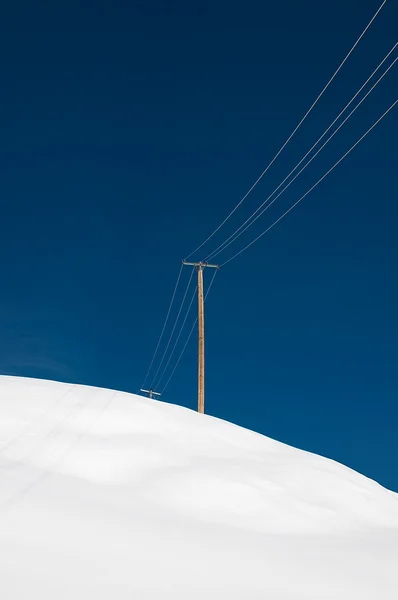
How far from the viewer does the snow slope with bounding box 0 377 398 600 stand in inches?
137

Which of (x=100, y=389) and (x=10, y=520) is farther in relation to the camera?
(x=100, y=389)

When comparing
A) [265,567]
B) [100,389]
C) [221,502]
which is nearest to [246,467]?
[221,502]

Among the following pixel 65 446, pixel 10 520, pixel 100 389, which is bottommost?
pixel 10 520

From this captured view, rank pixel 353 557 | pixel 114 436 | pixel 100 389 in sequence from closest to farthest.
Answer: pixel 353 557
pixel 114 436
pixel 100 389

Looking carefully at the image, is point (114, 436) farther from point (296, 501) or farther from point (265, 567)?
point (265, 567)

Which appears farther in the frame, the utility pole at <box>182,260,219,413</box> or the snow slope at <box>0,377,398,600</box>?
the utility pole at <box>182,260,219,413</box>

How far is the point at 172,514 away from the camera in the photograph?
4.81 m

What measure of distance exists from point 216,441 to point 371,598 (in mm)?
4346

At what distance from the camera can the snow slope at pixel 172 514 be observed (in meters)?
3.47

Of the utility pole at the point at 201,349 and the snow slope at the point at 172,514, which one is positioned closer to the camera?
the snow slope at the point at 172,514

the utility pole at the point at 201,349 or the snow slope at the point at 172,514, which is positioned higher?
the utility pole at the point at 201,349

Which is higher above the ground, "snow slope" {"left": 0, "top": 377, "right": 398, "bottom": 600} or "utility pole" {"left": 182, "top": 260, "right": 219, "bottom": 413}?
"utility pole" {"left": 182, "top": 260, "right": 219, "bottom": 413}

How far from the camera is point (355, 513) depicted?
19.9 feet

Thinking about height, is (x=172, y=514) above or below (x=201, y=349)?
below
